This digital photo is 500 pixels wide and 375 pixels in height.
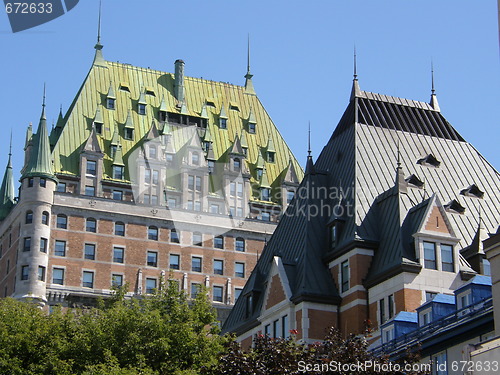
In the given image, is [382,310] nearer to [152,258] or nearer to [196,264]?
[152,258]

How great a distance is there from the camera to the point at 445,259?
6075cm

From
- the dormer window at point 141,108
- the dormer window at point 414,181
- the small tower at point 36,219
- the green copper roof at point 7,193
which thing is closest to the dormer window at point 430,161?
the dormer window at point 414,181

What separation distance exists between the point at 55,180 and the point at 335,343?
75.8 m

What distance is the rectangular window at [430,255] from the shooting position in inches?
2366

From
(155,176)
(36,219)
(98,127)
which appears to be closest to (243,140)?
(155,176)

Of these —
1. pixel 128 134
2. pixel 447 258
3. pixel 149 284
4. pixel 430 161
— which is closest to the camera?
pixel 447 258

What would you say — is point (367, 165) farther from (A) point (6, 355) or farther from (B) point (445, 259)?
(A) point (6, 355)

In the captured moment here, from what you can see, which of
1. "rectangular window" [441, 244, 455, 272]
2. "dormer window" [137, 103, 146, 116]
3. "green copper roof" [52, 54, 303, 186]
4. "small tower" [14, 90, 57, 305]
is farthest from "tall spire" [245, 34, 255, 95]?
"rectangular window" [441, 244, 455, 272]

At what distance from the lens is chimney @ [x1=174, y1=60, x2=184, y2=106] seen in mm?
126250

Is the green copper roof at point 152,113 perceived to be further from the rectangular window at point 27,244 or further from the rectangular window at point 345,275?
the rectangular window at point 345,275

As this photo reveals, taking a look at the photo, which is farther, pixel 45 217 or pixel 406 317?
pixel 45 217

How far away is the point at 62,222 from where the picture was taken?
360 feet

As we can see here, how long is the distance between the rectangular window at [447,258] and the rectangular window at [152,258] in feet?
179

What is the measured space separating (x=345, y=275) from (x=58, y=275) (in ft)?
167
